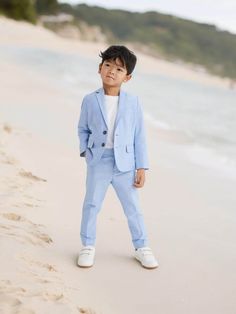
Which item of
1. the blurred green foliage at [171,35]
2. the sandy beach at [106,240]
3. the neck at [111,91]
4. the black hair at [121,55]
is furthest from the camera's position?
the blurred green foliage at [171,35]

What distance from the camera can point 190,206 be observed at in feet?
15.8

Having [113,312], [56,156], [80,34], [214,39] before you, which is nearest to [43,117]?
[56,156]

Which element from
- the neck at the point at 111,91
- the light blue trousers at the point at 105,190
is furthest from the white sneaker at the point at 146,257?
the neck at the point at 111,91

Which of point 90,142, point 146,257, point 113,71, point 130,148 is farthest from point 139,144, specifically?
point 146,257

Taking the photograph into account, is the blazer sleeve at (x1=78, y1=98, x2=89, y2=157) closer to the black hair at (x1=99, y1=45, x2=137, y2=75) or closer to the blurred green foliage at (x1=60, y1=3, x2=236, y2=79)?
the black hair at (x1=99, y1=45, x2=137, y2=75)

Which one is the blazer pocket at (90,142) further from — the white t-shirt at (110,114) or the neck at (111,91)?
the neck at (111,91)

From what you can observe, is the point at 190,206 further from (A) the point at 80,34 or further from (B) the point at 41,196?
(A) the point at 80,34

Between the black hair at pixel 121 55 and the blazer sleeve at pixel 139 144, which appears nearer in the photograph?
the black hair at pixel 121 55

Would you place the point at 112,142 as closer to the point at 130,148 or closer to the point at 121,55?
the point at 130,148

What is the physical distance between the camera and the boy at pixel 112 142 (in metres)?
3.16

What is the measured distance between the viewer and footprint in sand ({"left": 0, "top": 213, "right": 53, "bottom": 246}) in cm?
333

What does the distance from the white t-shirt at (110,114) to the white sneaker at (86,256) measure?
2.11 feet

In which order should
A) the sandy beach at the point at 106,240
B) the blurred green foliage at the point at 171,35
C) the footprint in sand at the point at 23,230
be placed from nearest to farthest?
the sandy beach at the point at 106,240, the footprint in sand at the point at 23,230, the blurred green foliage at the point at 171,35

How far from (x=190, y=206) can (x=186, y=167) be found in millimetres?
1877
